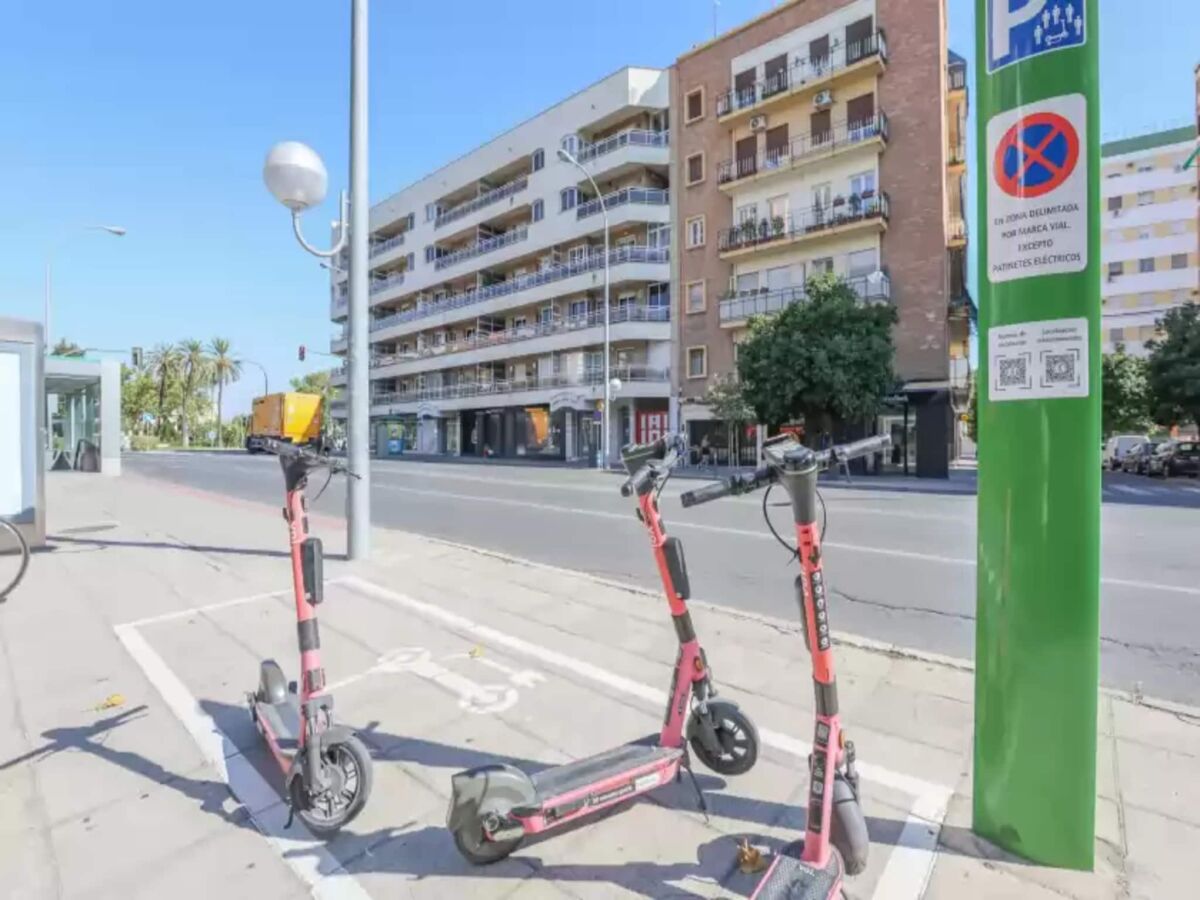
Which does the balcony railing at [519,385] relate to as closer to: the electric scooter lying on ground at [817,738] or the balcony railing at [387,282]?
the balcony railing at [387,282]

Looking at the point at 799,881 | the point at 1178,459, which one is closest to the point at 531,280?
the point at 1178,459

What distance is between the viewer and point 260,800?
267 cm

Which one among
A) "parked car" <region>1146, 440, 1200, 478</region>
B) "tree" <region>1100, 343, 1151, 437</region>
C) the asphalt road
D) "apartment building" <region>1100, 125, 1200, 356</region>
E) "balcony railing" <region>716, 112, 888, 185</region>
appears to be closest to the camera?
the asphalt road

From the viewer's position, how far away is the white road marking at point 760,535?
6711mm

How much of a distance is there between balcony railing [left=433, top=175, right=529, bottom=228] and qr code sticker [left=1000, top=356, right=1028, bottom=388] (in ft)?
138

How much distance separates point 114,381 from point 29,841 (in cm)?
2295

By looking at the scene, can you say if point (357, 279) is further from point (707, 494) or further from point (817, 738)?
point (817, 738)

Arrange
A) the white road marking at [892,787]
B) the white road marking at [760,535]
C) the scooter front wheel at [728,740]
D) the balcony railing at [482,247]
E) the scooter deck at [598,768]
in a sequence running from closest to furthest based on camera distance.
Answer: the white road marking at [892,787]
the scooter deck at [598,768]
the scooter front wheel at [728,740]
the white road marking at [760,535]
the balcony railing at [482,247]

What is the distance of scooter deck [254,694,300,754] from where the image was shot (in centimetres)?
274

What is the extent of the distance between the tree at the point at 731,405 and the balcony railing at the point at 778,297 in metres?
3.03

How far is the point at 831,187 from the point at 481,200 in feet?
80.6

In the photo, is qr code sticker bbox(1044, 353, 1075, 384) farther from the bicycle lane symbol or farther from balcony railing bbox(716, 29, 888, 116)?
balcony railing bbox(716, 29, 888, 116)

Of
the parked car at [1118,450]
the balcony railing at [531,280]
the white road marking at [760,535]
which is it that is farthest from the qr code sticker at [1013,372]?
the parked car at [1118,450]

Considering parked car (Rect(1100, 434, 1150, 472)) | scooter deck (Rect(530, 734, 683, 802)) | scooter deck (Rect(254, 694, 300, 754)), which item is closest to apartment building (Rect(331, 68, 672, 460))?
parked car (Rect(1100, 434, 1150, 472))
